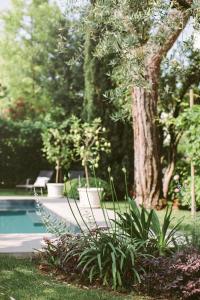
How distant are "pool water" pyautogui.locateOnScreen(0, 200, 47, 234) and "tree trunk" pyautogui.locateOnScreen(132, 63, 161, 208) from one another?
2.48 m

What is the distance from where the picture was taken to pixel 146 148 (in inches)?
454

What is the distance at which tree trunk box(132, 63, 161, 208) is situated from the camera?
1133 cm

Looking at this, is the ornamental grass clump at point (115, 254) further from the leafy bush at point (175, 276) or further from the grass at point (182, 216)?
the grass at point (182, 216)

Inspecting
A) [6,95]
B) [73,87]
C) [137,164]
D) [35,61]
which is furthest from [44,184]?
[6,95]

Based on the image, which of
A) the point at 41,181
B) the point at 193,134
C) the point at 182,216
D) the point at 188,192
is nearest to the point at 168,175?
the point at 188,192

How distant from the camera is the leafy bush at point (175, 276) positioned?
14.9ft

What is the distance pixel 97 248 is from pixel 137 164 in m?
6.80

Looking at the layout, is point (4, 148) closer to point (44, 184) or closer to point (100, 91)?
point (44, 184)

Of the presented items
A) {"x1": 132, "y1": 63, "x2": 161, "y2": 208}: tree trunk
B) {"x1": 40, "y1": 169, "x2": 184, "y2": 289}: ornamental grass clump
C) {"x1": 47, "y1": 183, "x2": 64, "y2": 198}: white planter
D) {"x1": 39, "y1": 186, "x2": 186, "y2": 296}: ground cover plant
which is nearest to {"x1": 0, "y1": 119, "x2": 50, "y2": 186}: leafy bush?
{"x1": 47, "y1": 183, "x2": 64, "y2": 198}: white planter

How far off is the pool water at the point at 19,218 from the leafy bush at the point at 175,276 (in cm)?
489

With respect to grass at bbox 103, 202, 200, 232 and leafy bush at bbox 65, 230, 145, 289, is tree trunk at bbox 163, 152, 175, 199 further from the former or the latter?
leafy bush at bbox 65, 230, 145, 289

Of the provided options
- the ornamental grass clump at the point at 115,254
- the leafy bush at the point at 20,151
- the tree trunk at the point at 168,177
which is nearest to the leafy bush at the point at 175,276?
the ornamental grass clump at the point at 115,254

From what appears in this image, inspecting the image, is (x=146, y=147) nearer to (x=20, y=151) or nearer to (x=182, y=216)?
(x=182, y=216)

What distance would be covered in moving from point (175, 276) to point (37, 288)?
49.7 inches
